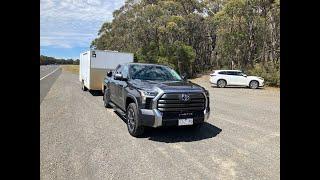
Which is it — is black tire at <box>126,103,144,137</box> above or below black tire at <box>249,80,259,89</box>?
below

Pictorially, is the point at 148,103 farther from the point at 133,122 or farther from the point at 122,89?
the point at 122,89

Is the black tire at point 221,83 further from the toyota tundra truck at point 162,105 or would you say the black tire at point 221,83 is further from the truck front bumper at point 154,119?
the truck front bumper at point 154,119

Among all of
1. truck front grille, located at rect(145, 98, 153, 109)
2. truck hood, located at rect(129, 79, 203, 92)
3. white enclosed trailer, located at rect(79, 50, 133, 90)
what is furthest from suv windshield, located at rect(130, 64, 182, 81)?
white enclosed trailer, located at rect(79, 50, 133, 90)

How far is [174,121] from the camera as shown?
6.77 metres

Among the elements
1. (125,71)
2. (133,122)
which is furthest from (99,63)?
(133,122)

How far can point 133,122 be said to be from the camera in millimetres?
7129

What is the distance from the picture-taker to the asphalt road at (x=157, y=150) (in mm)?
4707

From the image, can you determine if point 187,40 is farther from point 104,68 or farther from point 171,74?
point 171,74

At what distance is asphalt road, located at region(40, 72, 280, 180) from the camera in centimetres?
471

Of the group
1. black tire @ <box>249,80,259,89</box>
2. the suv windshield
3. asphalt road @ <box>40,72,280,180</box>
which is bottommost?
asphalt road @ <box>40,72,280,180</box>

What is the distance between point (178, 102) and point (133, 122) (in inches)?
47.2

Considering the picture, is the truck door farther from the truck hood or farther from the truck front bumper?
the truck front bumper

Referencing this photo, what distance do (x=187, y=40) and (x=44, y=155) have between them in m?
35.3
